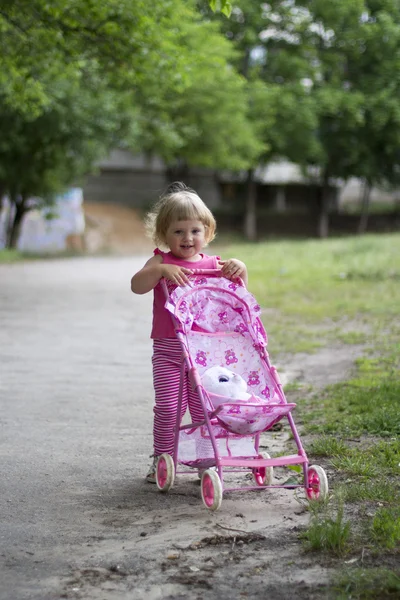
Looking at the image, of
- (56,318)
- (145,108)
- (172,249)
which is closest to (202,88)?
(145,108)

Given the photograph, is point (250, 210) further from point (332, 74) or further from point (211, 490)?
point (211, 490)

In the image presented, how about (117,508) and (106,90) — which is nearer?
(117,508)

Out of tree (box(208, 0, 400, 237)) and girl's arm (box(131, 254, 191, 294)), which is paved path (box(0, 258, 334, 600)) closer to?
girl's arm (box(131, 254, 191, 294))

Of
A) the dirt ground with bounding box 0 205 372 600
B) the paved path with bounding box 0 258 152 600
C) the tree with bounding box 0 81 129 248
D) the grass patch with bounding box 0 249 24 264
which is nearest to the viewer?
the dirt ground with bounding box 0 205 372 600

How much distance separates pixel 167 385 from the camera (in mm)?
→ 5051

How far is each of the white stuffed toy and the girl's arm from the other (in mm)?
521

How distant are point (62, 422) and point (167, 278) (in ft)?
6.73

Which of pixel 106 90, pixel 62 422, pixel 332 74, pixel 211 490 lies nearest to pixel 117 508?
pixel 211 490

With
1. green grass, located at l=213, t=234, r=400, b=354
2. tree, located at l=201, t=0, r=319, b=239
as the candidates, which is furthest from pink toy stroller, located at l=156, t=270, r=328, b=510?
tree, located at l=201, t=0, r=319, b=239

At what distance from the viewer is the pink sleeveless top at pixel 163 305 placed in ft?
16.6

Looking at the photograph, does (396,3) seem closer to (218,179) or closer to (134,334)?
(218,179)

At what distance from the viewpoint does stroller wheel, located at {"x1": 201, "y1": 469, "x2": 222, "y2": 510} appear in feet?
14.1

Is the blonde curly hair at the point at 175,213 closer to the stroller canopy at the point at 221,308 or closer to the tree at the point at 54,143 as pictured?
the stroller canopy at the point at 221,308

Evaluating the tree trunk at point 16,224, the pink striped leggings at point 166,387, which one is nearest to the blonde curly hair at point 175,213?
the pink striped leggings at point 166,387
